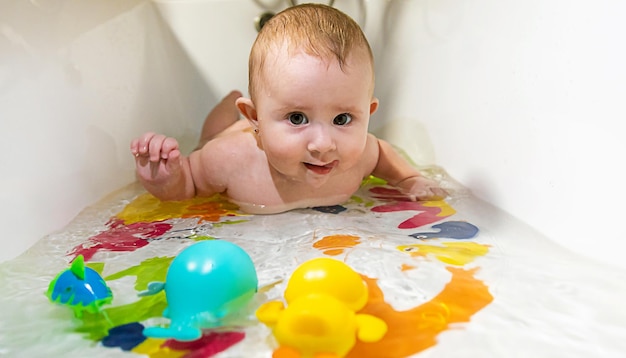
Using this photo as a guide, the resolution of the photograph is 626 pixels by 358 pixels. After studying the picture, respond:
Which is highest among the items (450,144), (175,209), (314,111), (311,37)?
(311,37)

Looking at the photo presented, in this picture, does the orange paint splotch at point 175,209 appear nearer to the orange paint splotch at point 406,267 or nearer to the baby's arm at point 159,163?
the baby's arm at point 159,163

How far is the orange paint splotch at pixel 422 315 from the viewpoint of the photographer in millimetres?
617

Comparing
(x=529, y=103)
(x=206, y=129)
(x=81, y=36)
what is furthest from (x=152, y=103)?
(x=529, y=103)

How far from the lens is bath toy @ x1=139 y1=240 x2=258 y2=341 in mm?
645

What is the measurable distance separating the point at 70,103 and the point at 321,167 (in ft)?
1.57

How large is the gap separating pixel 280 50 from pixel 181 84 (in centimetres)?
68

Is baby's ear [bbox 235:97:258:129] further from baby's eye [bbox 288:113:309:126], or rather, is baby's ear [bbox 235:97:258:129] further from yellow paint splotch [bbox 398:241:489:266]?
yellow paint splotch [bbox 398:241:489:266]

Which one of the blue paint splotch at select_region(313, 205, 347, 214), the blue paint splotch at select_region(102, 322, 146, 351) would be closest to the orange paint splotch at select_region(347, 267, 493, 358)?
the blue paint splotch at select_region(102, 322, 146, 351)

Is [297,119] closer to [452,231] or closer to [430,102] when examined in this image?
[452,231]

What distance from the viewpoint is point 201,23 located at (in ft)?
5.46

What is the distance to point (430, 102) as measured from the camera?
137cm

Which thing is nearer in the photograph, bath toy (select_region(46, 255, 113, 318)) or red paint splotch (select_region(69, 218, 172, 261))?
bath toy (select_region(46, 255, 113, 318))

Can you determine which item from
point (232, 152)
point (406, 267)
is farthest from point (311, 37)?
point (406, 267)

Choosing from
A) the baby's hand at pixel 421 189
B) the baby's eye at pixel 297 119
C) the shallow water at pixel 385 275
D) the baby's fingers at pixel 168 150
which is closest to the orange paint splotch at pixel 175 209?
the shallow water at pixel 385 275
